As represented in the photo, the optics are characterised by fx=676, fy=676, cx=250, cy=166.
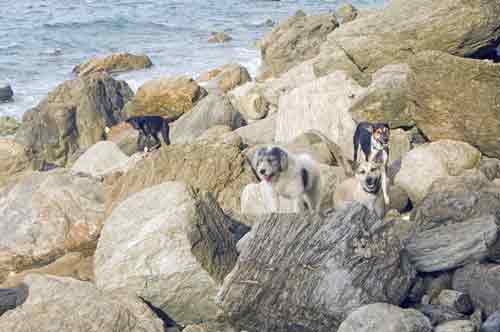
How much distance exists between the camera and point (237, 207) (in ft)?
32.2

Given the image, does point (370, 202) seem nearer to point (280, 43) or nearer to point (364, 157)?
point (364, 157)

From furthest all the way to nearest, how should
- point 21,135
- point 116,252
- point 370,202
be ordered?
point 21,135 < point 370,202 < point 116,252

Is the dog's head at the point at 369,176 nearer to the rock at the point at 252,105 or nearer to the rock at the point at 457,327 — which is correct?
the rock at the point at 457,327

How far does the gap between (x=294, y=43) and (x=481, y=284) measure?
727 inches

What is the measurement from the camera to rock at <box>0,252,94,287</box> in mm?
7986

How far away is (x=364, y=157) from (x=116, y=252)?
4.33m

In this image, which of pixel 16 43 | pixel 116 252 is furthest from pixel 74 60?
pixel 116 252

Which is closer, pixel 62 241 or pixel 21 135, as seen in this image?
pixel 62 241

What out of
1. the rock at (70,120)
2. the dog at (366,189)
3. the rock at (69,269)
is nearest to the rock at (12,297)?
the rock at (69,269)

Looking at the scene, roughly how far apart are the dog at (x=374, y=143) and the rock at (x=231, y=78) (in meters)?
11.0

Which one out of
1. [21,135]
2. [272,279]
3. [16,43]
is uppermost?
[272,279]

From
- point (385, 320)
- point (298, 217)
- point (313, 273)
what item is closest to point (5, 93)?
point (298, 217)

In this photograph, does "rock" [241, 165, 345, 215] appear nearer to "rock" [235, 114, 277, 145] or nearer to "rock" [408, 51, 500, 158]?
"rock" [408, 51, 500, 158]

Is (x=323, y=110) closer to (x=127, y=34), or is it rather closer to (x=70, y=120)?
(x=70, y=120)
